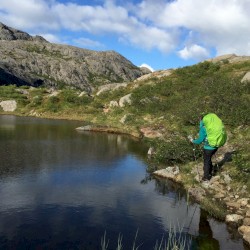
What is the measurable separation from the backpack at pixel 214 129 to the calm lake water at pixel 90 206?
3.66 meters

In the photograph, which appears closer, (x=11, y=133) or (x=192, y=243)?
(x=192, y=243)

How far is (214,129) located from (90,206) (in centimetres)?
763

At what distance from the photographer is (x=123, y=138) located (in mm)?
43938

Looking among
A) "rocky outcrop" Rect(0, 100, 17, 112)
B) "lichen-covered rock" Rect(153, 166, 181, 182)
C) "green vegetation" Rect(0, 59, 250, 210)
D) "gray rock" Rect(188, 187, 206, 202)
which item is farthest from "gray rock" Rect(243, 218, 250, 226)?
"rocky outcrop" Rect(0, 100, 17, 112)

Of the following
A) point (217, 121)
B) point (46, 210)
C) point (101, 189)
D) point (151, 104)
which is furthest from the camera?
point (151, 104)

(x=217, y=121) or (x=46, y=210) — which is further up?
(x=217, y=121)

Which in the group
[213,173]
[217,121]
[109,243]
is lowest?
[109,243]

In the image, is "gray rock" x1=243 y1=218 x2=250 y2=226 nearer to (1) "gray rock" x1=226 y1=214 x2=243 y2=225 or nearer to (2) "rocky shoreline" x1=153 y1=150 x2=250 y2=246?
(2) "rocky shoreline" x1=153 y1=150 x2=250 y2=246

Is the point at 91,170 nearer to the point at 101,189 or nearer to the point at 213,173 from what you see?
the point at 101,189

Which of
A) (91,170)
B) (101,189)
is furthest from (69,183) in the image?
(91,170)

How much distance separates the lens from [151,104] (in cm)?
5619

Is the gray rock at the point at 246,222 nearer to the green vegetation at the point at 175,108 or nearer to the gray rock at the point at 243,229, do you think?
the gray rock at the point at 243,229

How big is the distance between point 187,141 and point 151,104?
2988 centimetres

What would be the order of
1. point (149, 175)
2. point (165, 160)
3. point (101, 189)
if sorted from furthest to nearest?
point (165, 160), point (149, 175), point (101, 189)
